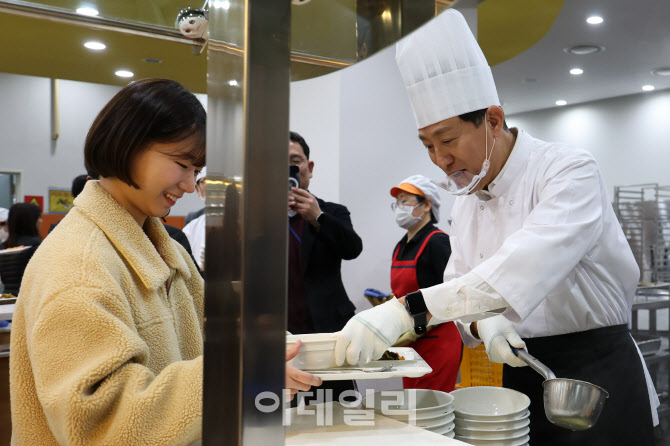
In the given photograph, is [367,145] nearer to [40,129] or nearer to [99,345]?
[99,345]

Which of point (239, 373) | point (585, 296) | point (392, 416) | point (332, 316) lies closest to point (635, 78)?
point (332, 316)

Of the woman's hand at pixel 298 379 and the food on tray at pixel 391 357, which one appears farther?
the food on tray at pixel 391 357

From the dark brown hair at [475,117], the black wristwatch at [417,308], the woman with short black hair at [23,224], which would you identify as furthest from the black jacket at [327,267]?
the woman with short black hair at [23,224]

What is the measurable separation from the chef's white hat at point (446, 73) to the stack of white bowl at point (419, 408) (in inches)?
30.9

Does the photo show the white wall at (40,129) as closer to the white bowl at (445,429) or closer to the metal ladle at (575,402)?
the white bowl at (445,429)

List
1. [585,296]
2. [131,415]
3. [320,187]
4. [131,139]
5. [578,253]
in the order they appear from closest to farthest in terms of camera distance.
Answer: [131,415], [131,139], [578,253], [585,296], [320,187]

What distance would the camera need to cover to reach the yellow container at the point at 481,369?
2.01 m

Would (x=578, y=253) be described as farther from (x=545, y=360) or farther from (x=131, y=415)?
(x=131, y=415)

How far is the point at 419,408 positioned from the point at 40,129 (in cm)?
796

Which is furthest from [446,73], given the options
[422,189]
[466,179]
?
[422,189]

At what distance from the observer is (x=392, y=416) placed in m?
1.05

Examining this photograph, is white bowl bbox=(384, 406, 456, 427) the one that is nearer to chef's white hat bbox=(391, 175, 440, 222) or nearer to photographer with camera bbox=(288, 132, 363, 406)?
photographer with camera bbox=(288, 132, 363, 406)

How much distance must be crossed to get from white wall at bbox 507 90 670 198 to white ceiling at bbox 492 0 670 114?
21 cm

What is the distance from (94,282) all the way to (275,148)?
0.45 metres
